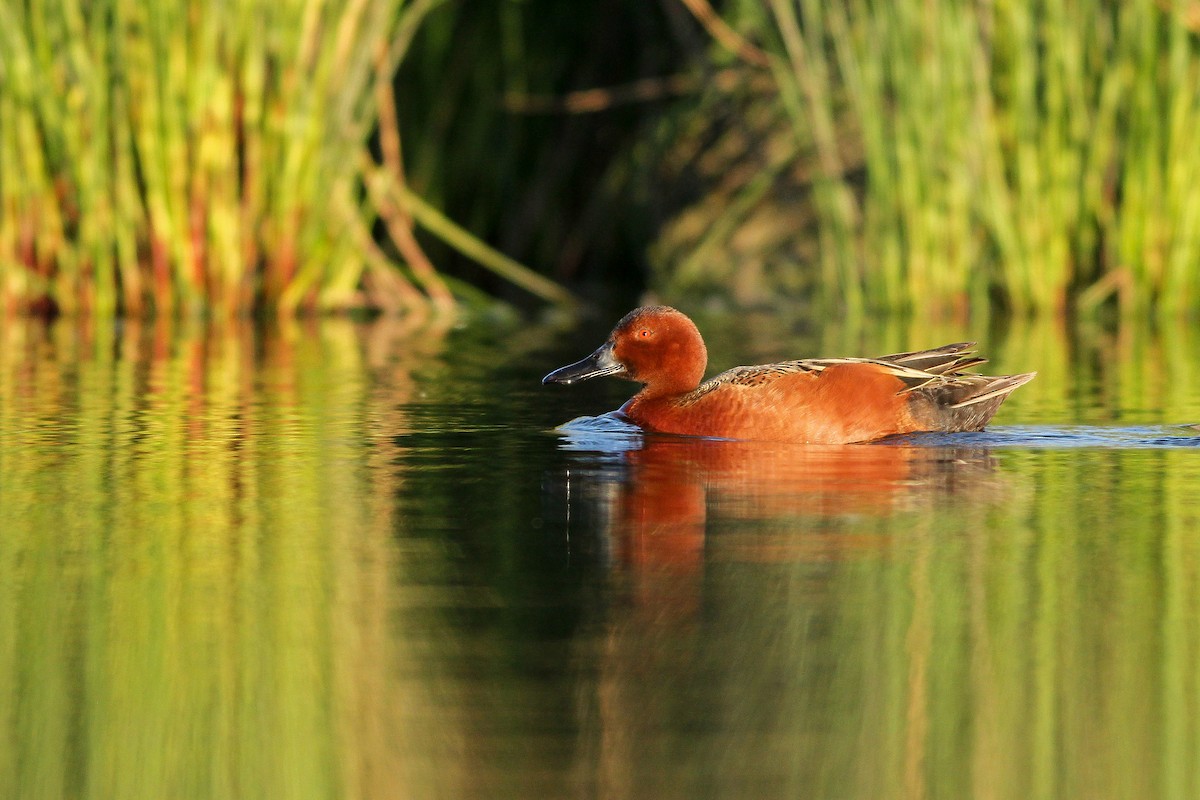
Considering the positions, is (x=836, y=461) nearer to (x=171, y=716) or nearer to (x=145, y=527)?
(x=145, y=527)

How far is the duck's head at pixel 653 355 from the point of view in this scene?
690 centimetres

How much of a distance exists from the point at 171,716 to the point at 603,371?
3.99m

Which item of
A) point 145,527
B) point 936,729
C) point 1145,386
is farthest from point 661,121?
point 936,729

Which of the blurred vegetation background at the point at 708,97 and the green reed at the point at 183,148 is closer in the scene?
the green reed at the point at 183,148

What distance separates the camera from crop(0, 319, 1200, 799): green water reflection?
9.31 feet

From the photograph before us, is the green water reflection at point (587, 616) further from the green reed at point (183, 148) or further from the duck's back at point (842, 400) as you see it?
the green reed at point (183, 148)

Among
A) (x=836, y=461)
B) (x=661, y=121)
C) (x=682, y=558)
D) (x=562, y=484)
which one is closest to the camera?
(x=682, y=558)

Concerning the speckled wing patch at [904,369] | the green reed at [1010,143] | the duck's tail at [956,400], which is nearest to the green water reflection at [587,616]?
the duck's tail at [956,400]

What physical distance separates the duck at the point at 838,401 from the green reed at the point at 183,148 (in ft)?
16.0

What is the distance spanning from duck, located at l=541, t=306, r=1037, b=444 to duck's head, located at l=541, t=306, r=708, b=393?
0.11 m

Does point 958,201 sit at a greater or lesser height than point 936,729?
greater

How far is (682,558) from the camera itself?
421 centimetres

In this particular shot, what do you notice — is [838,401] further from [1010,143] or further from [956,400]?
[1010,143]

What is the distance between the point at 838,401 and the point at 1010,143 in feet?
20.0
